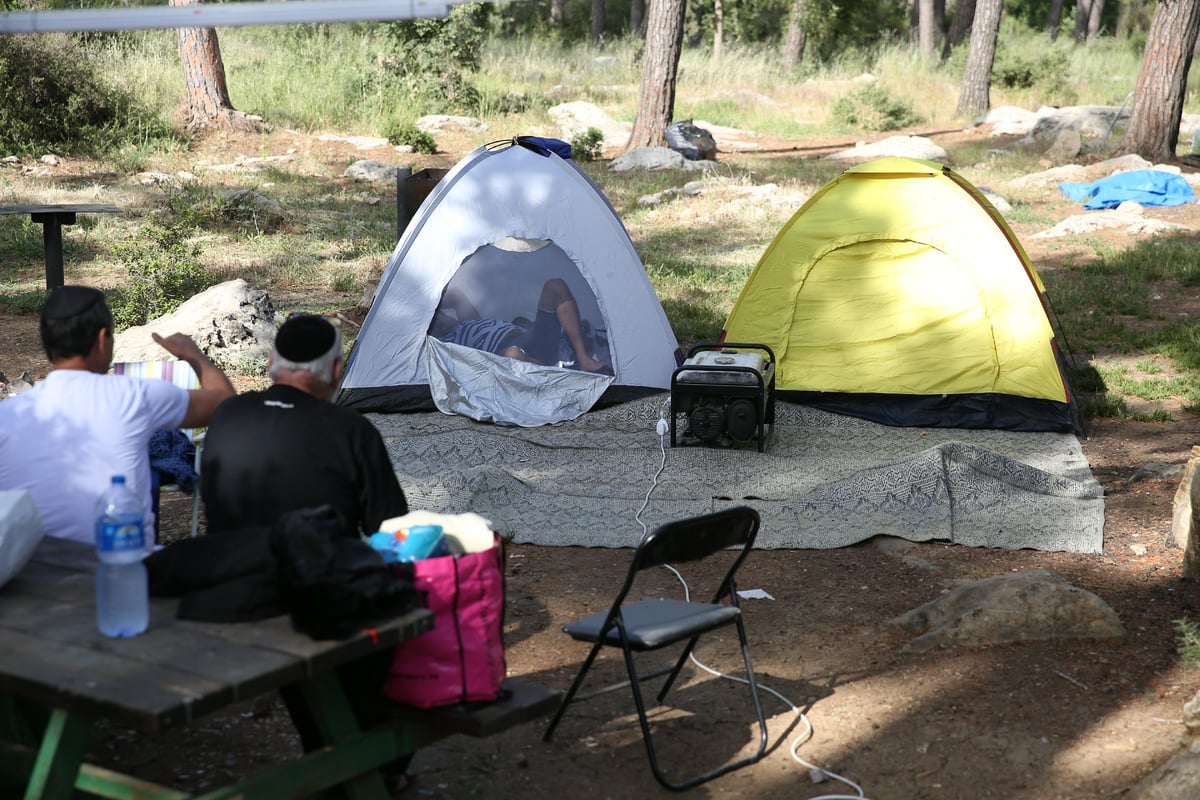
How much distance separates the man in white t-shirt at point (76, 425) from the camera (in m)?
3.16

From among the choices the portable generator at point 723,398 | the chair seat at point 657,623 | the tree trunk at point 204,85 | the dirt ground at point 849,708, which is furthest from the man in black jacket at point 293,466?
the tree trunk at point 204,85

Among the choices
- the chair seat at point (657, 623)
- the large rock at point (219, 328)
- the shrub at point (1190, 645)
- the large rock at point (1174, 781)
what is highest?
the chair seat at point (657, 623)

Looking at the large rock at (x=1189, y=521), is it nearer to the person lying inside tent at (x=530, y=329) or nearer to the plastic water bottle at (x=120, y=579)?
the person lying inside tent at (x=530, y=329)

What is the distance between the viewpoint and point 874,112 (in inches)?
863

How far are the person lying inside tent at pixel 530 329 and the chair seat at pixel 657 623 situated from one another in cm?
417

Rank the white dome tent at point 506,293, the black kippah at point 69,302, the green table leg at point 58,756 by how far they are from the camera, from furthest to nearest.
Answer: the white dome tent at point 506,293 → the black kippah at point 69,302 → the green table leg at point 58,756

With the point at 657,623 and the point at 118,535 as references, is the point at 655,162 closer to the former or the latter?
the point at 657,623

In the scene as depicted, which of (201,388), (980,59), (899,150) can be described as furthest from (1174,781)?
(980,59)

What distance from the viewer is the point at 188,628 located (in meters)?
2.50

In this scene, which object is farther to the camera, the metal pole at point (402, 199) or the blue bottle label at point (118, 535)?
the metal pole at point (402, 199)

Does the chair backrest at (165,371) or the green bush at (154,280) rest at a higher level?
the chair backrest at (165,371)

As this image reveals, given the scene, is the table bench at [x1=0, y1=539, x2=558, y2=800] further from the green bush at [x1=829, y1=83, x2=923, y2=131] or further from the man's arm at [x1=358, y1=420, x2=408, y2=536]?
the green bush at [x1=829, y1=83, x2=923, y2=131]

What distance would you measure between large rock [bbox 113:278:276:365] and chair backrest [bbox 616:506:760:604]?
560 cm

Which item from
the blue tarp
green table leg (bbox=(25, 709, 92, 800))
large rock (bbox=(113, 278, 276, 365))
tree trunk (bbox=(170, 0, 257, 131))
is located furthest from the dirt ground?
tree trunk (bbox=(170, 0, 257, 131))
